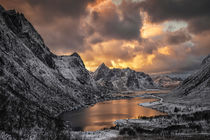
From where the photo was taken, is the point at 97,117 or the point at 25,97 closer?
the point at 25,97

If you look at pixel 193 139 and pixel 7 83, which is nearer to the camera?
pixel 193 139

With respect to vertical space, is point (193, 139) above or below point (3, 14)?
below

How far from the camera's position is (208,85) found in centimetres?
17088

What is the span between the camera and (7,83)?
10162cm

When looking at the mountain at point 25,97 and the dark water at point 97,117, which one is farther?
the dark water at point 97,117

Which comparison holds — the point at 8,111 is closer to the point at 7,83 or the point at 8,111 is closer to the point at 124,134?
the point at 7,83

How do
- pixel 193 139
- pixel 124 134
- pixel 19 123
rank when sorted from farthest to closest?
pixel 124 134
pixel 19 123
pixel 193 139

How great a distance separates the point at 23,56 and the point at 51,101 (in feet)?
177

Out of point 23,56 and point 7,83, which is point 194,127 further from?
point 23,56

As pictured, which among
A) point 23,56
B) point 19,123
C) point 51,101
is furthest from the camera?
point 23,56

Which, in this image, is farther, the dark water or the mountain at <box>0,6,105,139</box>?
the dark water

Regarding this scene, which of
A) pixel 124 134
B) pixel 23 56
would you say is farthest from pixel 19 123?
pixel 23 56

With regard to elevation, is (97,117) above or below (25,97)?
below

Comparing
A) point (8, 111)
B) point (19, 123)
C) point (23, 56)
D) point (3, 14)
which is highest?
point (3, 14)
